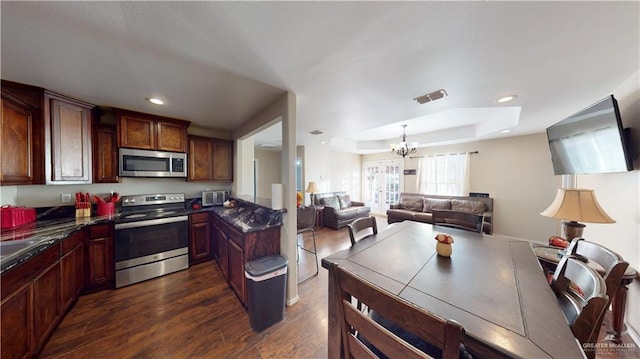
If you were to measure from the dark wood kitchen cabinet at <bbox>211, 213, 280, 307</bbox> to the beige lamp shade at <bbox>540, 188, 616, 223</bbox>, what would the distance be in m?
2.57

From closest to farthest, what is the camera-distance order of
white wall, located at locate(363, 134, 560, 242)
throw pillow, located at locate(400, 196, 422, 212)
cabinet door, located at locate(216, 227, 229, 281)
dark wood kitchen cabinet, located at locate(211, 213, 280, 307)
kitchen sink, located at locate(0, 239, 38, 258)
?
kitchen sink, located at locate(0, 239, 38, 258) → dark wood kitchen cabinet, located at locate(211, 213, 280, 307) → cabinet door, located at locate(216, 227, 229, 281) → white wall, located at locate(363, 134, 560, 242) → throw pillow, located at locate(400, 196, 422, 212)

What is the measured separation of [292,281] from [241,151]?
2578mm

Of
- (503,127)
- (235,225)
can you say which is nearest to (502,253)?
(235,225)

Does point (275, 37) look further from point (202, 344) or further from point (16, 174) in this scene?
point (16, 174)

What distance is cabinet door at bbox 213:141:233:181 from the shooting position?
351 centimetres

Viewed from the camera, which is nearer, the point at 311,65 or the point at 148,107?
the point at 311,65

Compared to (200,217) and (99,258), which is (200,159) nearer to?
(200,217)

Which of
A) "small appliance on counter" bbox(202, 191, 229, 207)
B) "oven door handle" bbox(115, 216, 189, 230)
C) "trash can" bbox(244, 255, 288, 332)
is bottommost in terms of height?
"trash can" bbox(244, 255, 288, 332)

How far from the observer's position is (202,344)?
163cm

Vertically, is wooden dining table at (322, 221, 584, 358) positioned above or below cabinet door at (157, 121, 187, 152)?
below

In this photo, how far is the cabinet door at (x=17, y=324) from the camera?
47.1 inches

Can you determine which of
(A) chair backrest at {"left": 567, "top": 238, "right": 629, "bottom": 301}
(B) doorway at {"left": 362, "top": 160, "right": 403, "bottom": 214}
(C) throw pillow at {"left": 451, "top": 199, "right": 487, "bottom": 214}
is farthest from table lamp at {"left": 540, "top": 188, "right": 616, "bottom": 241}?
(B) doorway at {"left": 362, "top": 160, "right": 403, "bottom": 214}

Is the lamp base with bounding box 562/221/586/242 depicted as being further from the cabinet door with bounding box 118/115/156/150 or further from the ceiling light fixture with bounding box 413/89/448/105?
the cabinet door with bounding box 118/115/156/150

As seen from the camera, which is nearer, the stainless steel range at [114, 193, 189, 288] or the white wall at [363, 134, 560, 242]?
the stainless steel range at [114, 193, 189, 288]
